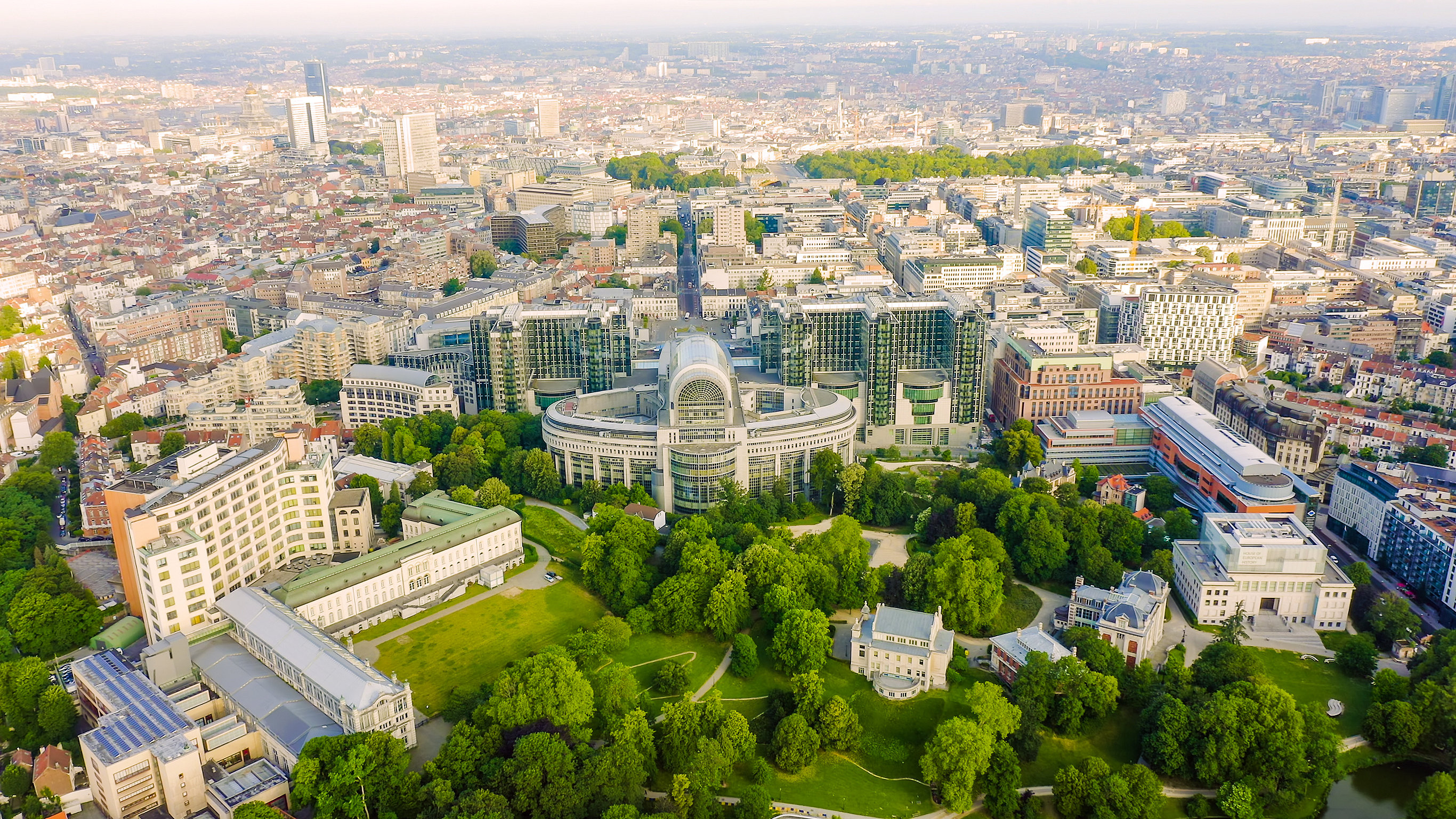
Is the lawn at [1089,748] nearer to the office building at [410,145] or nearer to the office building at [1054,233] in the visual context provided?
the office building at [1054,233]

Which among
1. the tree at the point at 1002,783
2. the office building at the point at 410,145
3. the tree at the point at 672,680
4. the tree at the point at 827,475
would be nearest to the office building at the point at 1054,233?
the tree at the point at 827,475

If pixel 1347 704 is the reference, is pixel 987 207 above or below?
above

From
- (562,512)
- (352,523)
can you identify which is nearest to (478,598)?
(352,523)

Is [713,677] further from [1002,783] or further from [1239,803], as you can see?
[1239,803]

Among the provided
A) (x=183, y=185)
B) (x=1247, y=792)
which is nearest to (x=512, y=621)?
(x=1247, y=792)

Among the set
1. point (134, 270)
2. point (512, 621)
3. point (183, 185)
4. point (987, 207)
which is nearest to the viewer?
point (512, 621)

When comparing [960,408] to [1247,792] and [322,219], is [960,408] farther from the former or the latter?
[322,219]

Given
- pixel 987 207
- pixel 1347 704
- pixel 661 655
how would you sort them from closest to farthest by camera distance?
1. pixel 1347 704
2. pixel 661 655
3. pixel 987 207

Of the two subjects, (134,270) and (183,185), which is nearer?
(134,270)
